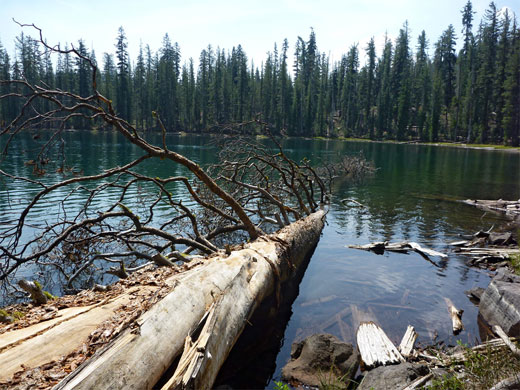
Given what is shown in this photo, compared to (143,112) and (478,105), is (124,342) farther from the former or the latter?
(143,112)

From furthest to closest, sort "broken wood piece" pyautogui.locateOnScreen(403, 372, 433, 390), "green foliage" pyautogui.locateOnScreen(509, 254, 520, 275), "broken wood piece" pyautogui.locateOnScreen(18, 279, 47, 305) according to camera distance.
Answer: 1. "green foliage" pyautogui.locateOnScreen(509, 254, 520, 275)
2. "broken wood piece" pyautogui.locateOnScreen(18, 279, 47, 305)
3. "broken wood piece" pyautogui.locateOnScreen(403, 372, 433, 390)

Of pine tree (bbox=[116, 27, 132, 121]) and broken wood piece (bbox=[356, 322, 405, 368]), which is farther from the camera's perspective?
pine tree (bbox=[116, 27, 132, 121])

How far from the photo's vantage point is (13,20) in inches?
164

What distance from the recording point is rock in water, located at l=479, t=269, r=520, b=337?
5266mm

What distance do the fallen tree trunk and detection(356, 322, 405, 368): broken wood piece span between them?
1.66 metres

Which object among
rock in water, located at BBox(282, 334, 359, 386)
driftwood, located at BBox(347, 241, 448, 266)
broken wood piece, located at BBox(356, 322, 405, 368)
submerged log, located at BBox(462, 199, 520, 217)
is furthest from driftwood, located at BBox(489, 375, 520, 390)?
submerged log, located at BBox(462, 199, 520, 217)

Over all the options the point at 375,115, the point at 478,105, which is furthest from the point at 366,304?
the point at 375,115

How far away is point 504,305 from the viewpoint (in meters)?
5.67

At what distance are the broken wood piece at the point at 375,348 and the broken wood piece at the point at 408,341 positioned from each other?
0.18 meters

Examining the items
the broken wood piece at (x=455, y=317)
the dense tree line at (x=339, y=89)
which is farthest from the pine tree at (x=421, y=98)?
the broken wood piece at (x=455, y=317)

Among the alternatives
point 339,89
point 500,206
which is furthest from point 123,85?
point 500,206

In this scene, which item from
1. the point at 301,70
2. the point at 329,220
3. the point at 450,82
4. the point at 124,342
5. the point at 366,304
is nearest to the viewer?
the point at 124,342

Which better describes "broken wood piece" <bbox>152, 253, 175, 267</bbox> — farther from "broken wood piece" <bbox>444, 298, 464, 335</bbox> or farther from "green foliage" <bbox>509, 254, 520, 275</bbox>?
"green foliage" <bbox>509, 254, 520, 275</bbox>

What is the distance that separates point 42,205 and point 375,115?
8158 cm
